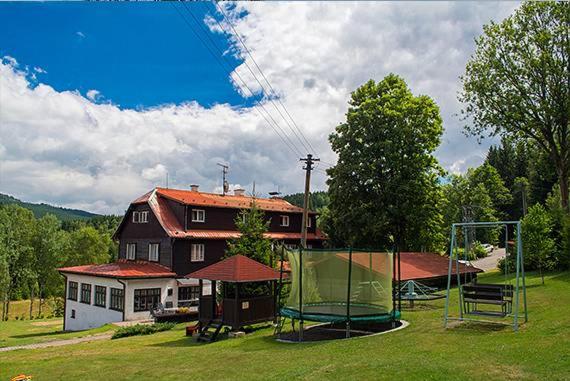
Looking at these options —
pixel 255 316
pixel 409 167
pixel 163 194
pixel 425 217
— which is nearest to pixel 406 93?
pixel 409 167

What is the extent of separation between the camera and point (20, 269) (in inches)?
2201

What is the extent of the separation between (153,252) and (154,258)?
18.6 inches

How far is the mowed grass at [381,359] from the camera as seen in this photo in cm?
855


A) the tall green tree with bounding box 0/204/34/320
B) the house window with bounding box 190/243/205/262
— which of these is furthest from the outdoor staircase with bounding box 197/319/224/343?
the tall green tree with bounding box 0/204/34/320

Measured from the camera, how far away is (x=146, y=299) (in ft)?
105

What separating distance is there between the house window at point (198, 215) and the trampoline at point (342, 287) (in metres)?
21.4

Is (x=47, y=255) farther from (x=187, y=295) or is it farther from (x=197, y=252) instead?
(x=187, y=295)

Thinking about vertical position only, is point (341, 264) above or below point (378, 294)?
above

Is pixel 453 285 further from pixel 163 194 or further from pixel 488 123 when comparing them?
pixel 163 194

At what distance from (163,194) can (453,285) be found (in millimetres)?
21774

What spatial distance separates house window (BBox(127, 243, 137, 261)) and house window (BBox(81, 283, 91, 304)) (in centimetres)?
414

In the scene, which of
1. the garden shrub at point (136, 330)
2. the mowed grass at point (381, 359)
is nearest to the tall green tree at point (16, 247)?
the garden shrub at point (136, 330)

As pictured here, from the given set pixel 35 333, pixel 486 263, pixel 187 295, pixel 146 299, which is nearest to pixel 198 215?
pixel 187 295

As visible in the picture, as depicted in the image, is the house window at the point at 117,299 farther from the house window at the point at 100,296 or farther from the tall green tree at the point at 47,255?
the tall green tree at the point at 47,255
